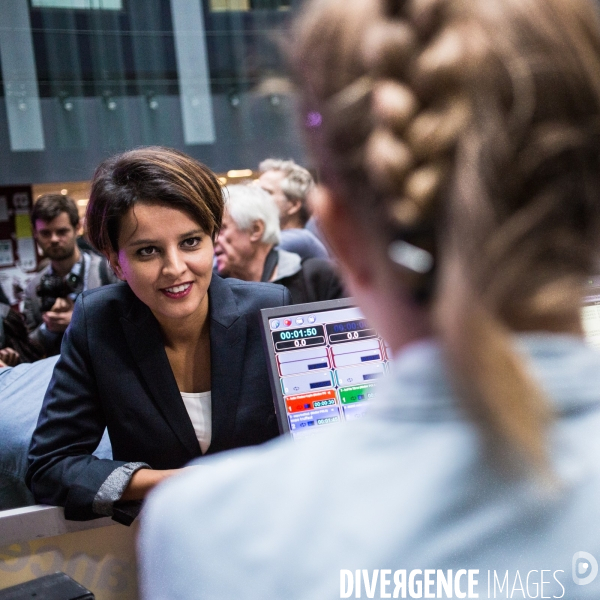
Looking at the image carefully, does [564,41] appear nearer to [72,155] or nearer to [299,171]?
[299,171]

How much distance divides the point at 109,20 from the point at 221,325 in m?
5.43

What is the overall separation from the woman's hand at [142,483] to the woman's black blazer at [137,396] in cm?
14

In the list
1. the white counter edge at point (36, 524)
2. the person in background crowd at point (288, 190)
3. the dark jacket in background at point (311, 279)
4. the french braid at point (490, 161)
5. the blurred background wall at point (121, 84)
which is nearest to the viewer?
the french braid at point (490, 161)

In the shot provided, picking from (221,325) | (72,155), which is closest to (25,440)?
(221,325)

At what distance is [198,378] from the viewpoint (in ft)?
4.96

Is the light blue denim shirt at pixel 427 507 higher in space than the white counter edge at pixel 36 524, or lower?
higher

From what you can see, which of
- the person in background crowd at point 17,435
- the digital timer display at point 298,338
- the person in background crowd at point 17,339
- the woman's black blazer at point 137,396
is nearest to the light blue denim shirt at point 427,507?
the digital timer display at point 298,338

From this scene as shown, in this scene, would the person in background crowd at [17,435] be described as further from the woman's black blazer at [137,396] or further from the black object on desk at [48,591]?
the black object on desk at [48,591]

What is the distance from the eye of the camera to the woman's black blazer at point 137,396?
1443mm

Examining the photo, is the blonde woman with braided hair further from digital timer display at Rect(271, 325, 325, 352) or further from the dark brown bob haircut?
the dark brown bob haircut

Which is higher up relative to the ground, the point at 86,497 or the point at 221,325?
the point at 221,325

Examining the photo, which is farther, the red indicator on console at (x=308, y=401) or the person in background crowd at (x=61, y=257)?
the person in background crowd at (x=61, y=257)

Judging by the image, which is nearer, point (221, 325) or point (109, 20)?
point (221, 325)

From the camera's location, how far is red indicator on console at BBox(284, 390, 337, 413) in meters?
1.29
